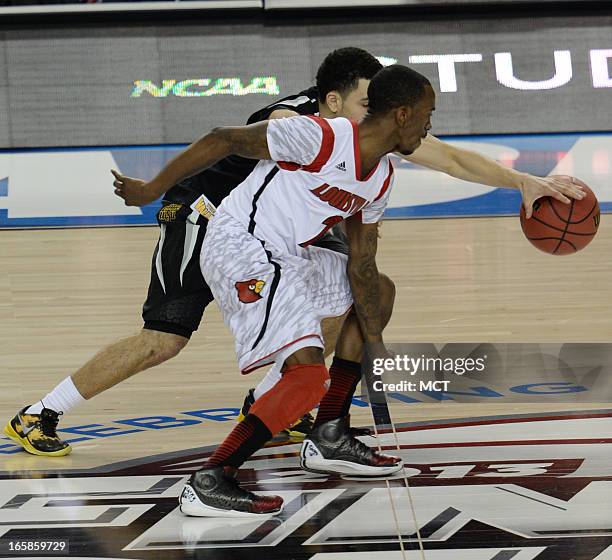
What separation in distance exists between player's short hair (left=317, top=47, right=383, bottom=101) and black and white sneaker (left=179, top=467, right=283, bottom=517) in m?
1.51

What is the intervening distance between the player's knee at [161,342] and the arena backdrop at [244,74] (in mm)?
8219

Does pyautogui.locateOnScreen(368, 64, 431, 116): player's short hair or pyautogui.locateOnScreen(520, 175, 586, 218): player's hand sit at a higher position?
pyautogui.locateOnScreen(520, 175, 586, 218): player's hand

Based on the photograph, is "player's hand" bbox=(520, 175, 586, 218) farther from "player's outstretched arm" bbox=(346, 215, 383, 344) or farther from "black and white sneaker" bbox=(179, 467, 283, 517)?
"black and white sneaker" bbox=(179, 467, 283, 517)

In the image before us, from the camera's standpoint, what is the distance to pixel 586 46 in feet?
42.3

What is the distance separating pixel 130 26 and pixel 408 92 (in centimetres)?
947

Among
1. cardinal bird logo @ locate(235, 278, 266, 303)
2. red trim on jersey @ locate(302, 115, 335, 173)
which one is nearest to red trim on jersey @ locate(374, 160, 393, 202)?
red trim on jersey @ locate(302, 115, 335, 173)

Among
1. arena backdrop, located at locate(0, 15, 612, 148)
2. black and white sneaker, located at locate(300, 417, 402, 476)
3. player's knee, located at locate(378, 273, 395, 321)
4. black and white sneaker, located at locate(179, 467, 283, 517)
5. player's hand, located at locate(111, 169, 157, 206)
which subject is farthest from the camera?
arena backdrop, located at locate(0, 15, 612, 148)

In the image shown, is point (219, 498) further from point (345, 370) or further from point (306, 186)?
point (306, 186)

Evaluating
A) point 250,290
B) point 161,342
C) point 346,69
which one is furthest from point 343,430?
point 346,69

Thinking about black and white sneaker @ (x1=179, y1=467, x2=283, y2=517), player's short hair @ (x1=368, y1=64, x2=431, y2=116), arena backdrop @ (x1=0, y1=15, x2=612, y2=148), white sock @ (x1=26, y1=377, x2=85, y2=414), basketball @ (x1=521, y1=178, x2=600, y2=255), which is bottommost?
black and white sneaker @ (x1=179, y1=467, x2=283, y2=517)

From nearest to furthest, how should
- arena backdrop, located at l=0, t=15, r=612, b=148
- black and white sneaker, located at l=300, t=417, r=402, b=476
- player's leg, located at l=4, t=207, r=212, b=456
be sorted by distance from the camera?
black and white sneaker, located at l=300, t=417, r=402, b=476 → player's leg, located at l=4, t=207, r=212, b=456 → arena backdrop, located at l=0, t=15, r=612, b=148

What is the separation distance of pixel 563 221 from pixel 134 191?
5.25ft

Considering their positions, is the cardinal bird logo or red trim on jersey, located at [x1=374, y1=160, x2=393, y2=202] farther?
red trim on jersey, located at [x1=374, y1=160, x2=393, y2=202]

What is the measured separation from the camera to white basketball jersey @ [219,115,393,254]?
3854 millimetres
